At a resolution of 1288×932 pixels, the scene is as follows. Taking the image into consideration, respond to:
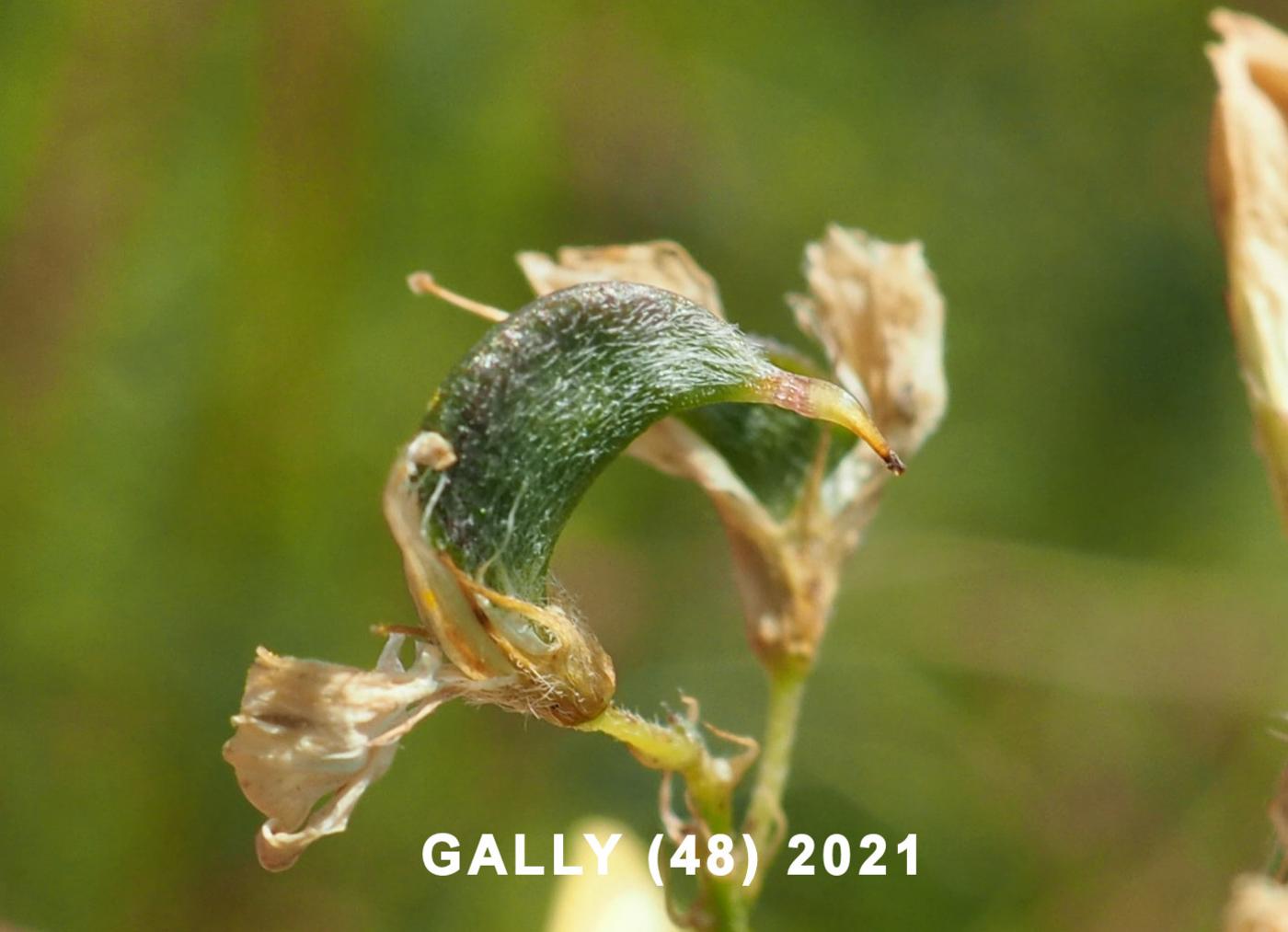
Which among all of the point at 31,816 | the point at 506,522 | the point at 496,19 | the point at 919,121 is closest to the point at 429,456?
the point at 506,522

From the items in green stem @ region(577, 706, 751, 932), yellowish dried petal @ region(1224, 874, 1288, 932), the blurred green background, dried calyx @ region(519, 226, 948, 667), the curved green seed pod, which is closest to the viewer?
yellowish dried petal @ region(1224, 874, 1288, 932)

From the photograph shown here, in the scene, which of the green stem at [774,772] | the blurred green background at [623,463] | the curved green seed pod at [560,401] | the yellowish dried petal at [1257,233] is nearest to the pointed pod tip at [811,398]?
the curved green seed pod at [560,401]

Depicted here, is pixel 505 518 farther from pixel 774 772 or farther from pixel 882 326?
pixel 882 326

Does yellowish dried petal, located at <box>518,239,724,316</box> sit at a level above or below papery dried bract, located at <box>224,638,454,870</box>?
above

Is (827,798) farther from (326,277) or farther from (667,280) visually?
(667,280)

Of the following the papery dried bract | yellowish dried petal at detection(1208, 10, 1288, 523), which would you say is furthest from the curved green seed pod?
yellowish dried petal at detection(1208, 10, 1288, 523)

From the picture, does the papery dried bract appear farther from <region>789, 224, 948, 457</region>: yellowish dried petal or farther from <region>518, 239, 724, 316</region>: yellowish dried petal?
<region>789, 224, 948, 457</region>: yellowish dried petal

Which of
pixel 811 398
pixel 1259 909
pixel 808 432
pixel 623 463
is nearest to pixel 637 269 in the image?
pixel 808 432
